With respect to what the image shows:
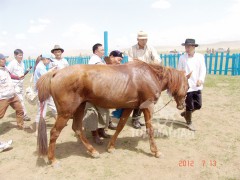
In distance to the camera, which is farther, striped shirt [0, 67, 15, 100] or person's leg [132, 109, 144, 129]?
person's leg [132, 109, 144, 129]

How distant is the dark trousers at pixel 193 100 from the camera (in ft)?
16.9

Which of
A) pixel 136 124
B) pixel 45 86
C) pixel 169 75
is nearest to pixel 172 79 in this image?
pixel 169 75

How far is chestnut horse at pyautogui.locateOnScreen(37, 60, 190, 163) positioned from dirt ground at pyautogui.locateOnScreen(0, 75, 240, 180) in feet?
0.98

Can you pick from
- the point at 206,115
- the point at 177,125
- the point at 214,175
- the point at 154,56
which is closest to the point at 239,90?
the point at 206,115

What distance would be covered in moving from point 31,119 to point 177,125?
4.41 metres

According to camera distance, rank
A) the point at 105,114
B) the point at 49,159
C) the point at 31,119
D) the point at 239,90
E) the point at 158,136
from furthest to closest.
Answer: the point at 239,90, the point at 31,119, the point at 158,136, the point at 105,114, the point at 49,159

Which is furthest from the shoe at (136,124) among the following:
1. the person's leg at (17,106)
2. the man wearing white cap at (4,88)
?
the man wearing white cap at (4,88)

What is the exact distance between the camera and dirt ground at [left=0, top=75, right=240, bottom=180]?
3.58 m

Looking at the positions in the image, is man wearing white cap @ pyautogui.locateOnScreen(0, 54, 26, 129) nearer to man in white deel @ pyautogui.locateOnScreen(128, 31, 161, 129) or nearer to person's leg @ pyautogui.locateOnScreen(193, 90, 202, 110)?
man in white deel @ pyautogui.locateOnScreen(128, 31, 161, 129)

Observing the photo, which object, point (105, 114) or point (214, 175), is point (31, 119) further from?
point (214, 175)

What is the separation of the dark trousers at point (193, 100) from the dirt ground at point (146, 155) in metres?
0.60

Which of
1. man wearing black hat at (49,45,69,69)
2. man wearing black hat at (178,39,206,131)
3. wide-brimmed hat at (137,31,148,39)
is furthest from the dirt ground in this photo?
wide-brimmed hat at (137,31,148,39)

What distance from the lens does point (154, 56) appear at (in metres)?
5.14

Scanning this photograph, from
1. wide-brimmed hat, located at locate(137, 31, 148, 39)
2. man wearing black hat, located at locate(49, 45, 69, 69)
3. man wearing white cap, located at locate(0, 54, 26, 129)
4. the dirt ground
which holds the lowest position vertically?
the dirt ground
